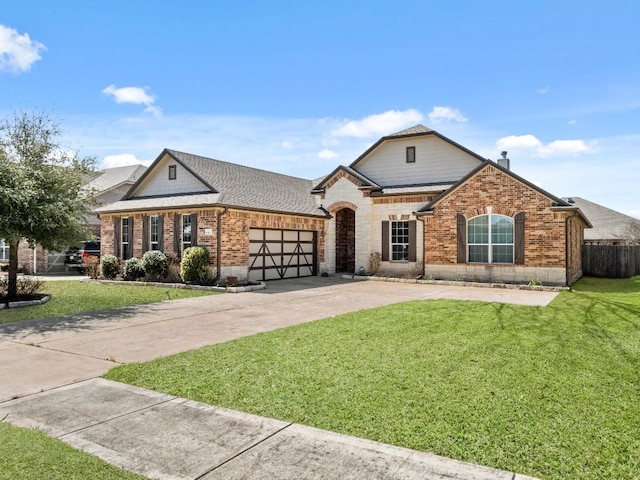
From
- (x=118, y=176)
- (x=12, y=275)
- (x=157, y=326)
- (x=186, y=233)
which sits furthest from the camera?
(x=118, y=176)

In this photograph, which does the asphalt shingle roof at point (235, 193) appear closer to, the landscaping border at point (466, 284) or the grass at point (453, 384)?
the landscaping border at point (466, 284)

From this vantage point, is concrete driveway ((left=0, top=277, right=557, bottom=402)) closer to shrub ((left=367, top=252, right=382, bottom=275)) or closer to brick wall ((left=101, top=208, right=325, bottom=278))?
brick wall ((left=101, top=208, right=325, bottom=278))

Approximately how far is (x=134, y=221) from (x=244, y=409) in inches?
733

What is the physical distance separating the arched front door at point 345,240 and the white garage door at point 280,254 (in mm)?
1979

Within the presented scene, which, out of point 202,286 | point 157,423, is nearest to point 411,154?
point 202,286

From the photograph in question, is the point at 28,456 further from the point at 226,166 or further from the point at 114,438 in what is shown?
the point at 226,166

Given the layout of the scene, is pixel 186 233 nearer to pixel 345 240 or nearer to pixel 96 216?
pixel 96 216

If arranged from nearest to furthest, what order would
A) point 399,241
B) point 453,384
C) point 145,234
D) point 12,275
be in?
point 453,384, point 12,275, point 145,234, point 399,241

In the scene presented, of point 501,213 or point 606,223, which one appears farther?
point 606,223

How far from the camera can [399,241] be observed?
22.0m

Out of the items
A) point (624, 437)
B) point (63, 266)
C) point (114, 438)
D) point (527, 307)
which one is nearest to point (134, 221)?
point (63, 266)

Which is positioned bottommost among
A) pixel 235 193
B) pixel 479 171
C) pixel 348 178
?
pixel 235 193

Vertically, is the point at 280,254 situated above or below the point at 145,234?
below

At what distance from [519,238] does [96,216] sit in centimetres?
2191
